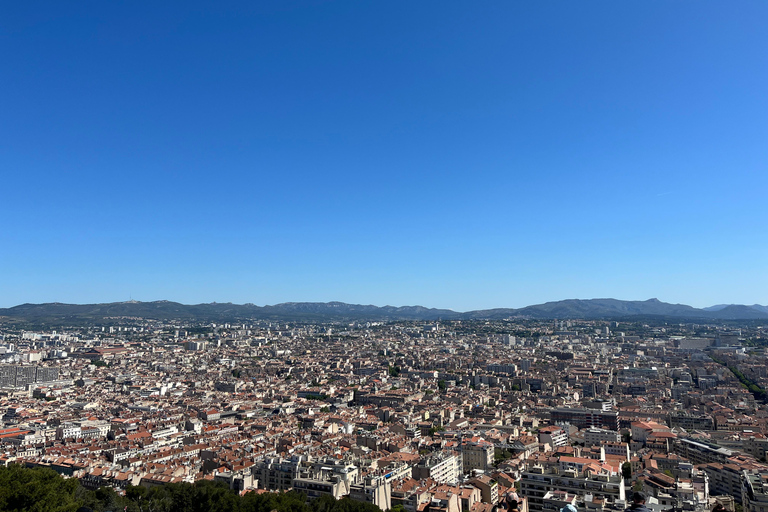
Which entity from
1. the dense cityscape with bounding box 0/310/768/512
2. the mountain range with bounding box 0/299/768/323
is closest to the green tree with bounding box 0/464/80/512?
the dense cityscape with bounding box 0/310/768/512

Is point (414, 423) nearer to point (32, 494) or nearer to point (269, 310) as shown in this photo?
point (32, 494)

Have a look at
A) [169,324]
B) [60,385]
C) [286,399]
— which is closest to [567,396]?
[286,399]

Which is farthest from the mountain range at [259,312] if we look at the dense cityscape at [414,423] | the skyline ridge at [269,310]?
the dense cityscape at [414,423]

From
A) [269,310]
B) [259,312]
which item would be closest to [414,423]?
[259,312]

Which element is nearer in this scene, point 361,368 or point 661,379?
point 661,379

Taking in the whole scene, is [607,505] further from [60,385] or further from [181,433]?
[60,385]

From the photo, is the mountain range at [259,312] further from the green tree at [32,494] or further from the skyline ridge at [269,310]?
the green tree at [32,494]

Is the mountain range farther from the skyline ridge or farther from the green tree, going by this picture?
the green tree

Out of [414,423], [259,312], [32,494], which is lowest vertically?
[414,423]
